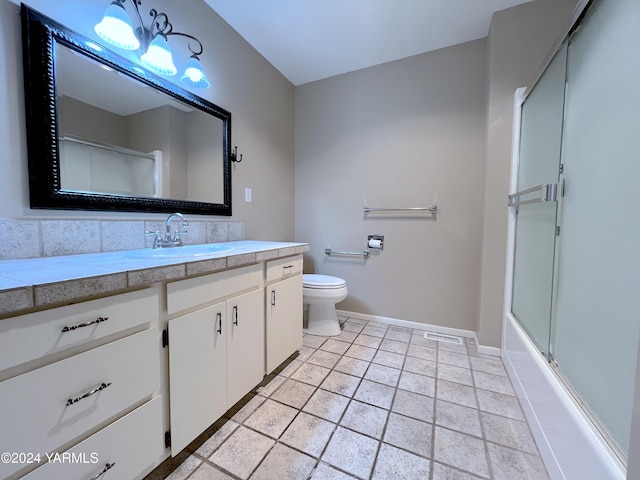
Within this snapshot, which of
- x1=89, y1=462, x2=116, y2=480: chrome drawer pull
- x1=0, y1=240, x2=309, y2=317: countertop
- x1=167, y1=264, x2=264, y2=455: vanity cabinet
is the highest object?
x1=0, y1=240, x2=309, y2=317: countertop

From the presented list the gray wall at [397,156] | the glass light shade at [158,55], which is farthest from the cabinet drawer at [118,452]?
the glass light shade at [158,55]

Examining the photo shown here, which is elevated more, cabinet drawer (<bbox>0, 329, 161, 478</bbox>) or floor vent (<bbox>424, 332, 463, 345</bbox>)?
cabinet drawer (<bbox>0, 329, 161, 478</bbox>)

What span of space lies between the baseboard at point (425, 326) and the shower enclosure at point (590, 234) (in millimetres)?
476

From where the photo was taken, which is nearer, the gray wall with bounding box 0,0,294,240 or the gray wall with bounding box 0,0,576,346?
the gray wall with bounding box 0,0,294,240

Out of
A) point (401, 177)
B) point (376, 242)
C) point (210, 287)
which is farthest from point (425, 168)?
point (210, 287)

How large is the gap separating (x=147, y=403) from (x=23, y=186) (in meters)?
0.91

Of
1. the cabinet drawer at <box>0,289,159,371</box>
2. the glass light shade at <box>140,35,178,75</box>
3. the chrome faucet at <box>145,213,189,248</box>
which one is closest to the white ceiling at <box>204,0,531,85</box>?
the glass light shade at <box>140,35,178,75</box>

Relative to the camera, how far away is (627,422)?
0.69 meters

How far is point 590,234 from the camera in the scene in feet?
3.00

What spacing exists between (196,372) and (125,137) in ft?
3.74

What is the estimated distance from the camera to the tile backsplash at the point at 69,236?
89cm

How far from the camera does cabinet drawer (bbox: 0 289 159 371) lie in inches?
21.4

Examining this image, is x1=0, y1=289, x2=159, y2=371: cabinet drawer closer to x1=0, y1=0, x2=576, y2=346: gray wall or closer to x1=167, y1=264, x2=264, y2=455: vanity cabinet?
x1=167, y1=264, x2=264, y2=455: vanity cabinet

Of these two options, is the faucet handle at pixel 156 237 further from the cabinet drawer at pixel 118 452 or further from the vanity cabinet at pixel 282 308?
the cabinet drawer at pixel 118 452
